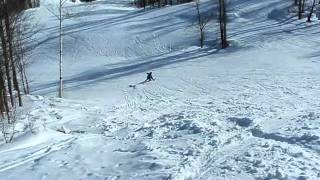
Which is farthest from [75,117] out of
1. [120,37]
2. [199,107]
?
[120,37]

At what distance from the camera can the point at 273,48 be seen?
41.7 metres

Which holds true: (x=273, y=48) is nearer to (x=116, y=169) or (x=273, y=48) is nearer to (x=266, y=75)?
(x=266, y=75)

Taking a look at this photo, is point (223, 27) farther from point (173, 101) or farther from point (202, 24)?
point (173, 101)

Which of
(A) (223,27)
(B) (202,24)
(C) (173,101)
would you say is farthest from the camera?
(B) (202,24)

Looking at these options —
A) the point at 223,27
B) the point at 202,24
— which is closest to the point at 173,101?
the point at 223,27

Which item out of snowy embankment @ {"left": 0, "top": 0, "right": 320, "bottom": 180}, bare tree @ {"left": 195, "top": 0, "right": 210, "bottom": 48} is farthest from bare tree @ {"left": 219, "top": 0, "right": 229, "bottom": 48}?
bare tree @ {"left": 195, "top": 0, "right": 210, "bottom": 48}

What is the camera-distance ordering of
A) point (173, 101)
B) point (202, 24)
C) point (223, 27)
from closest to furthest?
point (173, 101) → point (223, 27) → point (202, 24)

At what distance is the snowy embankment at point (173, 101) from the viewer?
484 inches

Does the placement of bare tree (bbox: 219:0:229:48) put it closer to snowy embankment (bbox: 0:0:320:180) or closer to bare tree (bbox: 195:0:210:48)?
snowy embankment (bbox: 0:0:320:180)

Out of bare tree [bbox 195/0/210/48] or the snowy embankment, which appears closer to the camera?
the snowy embankment

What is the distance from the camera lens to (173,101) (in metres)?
27.5

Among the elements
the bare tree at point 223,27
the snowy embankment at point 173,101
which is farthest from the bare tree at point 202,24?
the bare tree at point 223,27

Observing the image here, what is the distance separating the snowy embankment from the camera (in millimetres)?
12297

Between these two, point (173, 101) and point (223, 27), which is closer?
point (173, 101)
